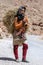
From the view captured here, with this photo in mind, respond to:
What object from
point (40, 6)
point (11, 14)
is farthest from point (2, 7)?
→ point (11, 14)

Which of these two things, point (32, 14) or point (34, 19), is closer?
point (34, 19)

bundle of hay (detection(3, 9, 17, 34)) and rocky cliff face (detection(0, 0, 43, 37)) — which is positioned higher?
bundle of hay (detection(3, 9, 17, 34))

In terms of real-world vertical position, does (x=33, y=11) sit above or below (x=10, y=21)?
below

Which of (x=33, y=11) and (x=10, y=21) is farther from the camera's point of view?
(x=33, y=11)

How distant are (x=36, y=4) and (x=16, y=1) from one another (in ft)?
11.0

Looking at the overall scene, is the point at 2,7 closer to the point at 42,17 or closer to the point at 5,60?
the point at 42,17

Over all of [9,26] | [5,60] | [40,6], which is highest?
[9,26]

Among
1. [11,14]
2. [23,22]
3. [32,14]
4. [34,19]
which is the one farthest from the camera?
[32,14]

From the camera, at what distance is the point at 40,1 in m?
52.9

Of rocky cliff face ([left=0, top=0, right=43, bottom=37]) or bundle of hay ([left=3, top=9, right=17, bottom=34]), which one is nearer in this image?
bundle of hay ([left=3, top=9, right=17, bottom=34])

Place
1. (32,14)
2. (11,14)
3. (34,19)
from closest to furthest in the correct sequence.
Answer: (11,14) < (34,19) < (32,14)

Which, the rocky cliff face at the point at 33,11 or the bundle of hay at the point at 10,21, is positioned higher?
the bundle of hay at the point at 10,21

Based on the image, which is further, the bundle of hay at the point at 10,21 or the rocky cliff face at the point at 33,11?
the rocky cliff face at the point at 33,11

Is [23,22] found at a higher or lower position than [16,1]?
higher
